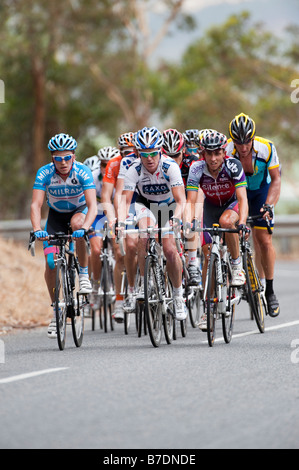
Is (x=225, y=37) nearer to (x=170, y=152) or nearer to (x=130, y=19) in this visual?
(x=130, y=19)

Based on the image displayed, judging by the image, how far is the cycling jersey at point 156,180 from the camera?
10375 mm

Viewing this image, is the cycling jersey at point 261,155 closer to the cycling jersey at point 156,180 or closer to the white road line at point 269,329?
the cycling jersey at point 156,180

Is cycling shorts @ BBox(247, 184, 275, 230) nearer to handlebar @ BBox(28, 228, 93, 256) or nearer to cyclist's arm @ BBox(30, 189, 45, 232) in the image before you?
handlebar @ BBox(28, 228, 93, 256)

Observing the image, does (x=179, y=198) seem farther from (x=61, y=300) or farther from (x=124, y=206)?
(x=61, y=300)

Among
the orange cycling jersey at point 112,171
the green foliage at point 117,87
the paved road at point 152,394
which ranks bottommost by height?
the paved road at point 152,394

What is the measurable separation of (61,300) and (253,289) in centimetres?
252

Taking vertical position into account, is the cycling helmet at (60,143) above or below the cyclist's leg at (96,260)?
above

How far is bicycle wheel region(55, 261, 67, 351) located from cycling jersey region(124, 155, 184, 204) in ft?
4.21

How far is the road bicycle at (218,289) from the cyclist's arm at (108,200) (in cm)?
240

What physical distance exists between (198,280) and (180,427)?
5.64 meters

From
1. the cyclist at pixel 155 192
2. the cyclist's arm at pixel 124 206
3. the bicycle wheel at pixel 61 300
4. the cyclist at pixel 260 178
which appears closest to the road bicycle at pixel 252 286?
the cyclist at pixel 260 178

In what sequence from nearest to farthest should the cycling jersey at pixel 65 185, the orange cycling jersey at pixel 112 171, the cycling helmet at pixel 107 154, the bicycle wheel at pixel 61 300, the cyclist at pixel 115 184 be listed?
the bicycle wheel at pixel 61 300
the cycling jersey at pixel 65 185
the cyclist at pixel 115 184
the orange cycling jersey at pixel 112 171
the cycling helmet at pixel 107 154

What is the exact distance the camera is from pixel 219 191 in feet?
34.9

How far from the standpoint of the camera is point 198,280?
38.0ft
